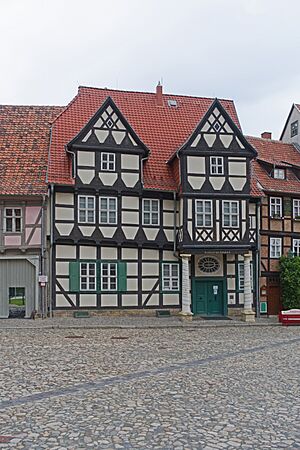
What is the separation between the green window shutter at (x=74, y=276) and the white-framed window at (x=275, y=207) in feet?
39.7

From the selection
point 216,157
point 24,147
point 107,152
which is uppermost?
point 24,147

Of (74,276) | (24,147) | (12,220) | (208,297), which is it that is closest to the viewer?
(12,220)

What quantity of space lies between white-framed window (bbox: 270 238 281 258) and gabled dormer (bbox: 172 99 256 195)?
174 inches

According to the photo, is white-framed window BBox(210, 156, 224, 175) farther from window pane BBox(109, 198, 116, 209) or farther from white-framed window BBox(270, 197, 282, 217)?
window pane BBox(109, 198, 116, 209)

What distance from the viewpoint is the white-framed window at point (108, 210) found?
30.5m

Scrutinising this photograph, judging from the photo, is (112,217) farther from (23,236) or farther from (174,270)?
(23,236)

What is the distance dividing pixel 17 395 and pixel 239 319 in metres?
21.6

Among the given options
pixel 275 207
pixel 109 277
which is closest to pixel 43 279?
pixel 109 277

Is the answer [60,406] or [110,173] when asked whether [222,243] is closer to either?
[110,173]

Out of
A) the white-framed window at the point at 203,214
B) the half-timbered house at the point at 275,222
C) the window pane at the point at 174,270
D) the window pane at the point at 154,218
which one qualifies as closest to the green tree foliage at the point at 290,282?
the half-timbered house at the point at 275,222

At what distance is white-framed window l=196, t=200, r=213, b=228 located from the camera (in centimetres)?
3097

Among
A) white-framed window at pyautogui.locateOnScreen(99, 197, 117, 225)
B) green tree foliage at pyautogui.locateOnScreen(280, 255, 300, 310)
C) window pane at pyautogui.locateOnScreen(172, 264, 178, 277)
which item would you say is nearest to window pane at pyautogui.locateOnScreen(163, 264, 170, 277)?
window pane at pyautogui.locateOnScreen(172, 264, 178, 277)

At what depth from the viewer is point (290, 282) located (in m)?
33.3

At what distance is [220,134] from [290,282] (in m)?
9.24
